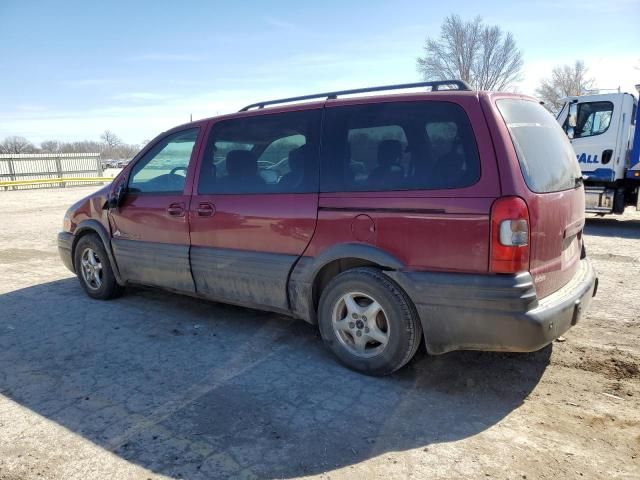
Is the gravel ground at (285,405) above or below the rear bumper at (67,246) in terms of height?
below

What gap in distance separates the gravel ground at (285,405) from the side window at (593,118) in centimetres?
755

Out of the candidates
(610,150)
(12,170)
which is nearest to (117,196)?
(610,150)

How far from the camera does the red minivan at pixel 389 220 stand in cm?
291

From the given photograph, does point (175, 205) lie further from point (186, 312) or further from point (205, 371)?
point (205, 371)

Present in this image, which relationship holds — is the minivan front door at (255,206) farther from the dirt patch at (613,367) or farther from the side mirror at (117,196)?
the dirt patch at (613,367)

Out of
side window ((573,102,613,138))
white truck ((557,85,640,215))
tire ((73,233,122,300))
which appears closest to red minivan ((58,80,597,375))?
tire ((73,233,122,300))

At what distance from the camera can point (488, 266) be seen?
2898mm

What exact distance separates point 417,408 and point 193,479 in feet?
4.56

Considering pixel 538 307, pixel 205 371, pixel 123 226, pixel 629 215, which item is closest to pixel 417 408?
pixel 538 307

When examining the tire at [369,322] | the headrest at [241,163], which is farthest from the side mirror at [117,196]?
the tire at [369,322]

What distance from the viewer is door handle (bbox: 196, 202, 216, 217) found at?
4.20 meters

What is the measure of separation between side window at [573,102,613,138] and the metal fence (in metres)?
24.6

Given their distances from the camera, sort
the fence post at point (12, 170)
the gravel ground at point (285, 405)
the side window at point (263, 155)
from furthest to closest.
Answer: the fence post at point (12, 170) < the side window at point (263, 155) < the gravel ground at point (285, 405)

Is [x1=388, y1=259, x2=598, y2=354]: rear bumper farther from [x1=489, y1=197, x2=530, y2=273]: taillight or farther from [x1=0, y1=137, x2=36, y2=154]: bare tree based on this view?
Result: [x1=0, y1=137, x2=36, y2=154]: bare tree
